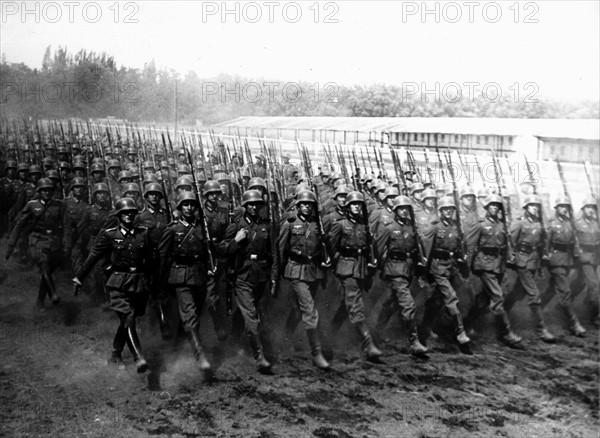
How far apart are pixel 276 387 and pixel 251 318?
86 centimetres

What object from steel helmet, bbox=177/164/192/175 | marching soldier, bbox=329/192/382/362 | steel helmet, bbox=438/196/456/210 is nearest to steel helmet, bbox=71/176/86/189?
steel helmet, bbox=177/164/192/175

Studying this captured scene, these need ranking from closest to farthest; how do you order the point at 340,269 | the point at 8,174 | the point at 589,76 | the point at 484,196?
the point at 589,76 < the point at 340,269 < the point at 8,174 < the point at 484,196

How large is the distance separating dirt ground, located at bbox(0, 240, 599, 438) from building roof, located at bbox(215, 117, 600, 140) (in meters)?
5.17

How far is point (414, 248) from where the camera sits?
7230 millimetres

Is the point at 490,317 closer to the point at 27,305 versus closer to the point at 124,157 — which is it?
the point at 27,305

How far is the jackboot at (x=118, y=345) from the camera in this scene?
589cm

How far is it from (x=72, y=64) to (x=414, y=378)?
6.02 m

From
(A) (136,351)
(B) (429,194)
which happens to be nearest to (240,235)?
(A) (136,351)

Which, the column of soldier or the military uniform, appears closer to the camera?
the column of soldier

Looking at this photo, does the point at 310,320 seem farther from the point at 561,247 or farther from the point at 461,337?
the point at 561,247

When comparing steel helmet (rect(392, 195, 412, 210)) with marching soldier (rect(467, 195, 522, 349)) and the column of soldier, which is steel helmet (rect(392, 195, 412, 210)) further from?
marching soldier (rect(467, 195, 522, 349))

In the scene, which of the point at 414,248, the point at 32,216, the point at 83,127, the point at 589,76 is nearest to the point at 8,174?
the point at 32,216

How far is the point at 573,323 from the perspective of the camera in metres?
7.43

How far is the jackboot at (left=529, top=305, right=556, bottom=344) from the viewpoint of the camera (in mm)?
7211
